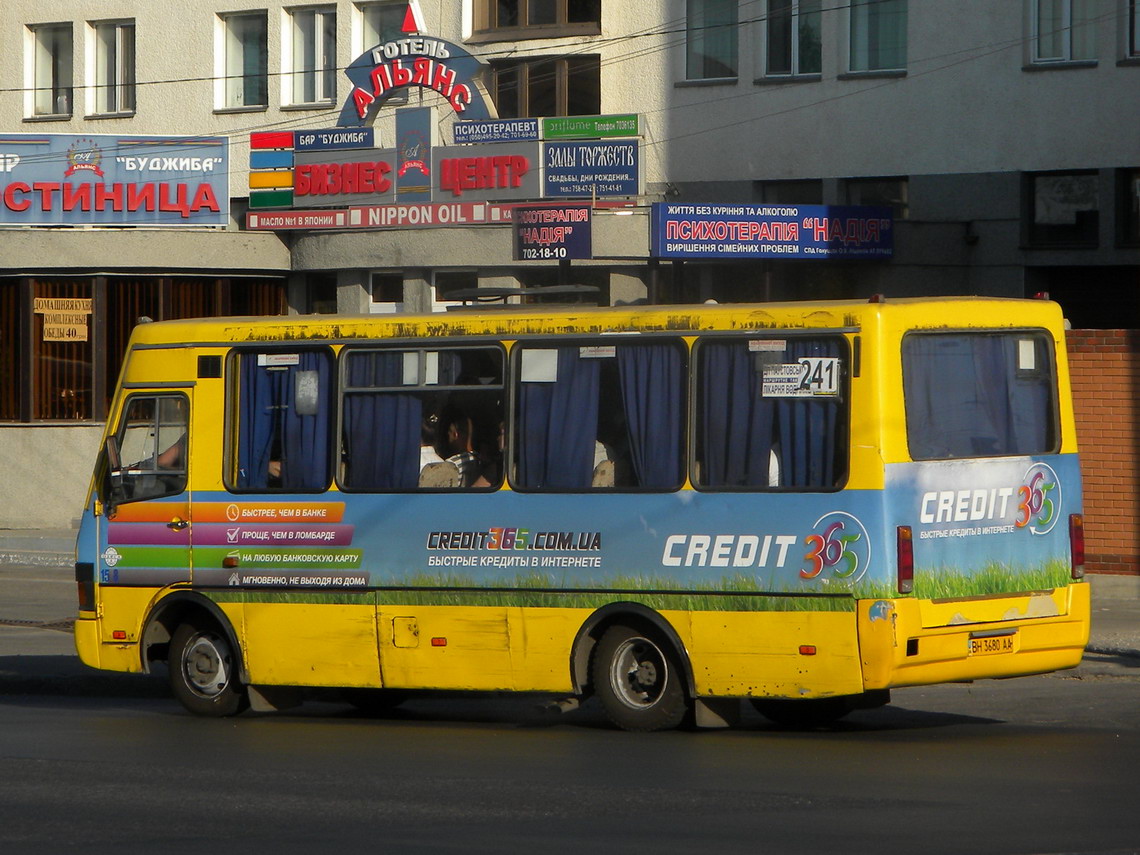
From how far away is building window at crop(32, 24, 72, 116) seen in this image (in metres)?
37.2

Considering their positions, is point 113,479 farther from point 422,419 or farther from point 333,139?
point 333,139

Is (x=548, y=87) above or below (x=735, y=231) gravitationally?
above

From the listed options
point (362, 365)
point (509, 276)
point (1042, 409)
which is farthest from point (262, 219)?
point (1042, 409)

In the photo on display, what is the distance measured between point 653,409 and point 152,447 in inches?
144

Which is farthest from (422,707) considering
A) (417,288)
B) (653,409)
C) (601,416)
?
(417,288)

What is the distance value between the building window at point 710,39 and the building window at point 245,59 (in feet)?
27.8

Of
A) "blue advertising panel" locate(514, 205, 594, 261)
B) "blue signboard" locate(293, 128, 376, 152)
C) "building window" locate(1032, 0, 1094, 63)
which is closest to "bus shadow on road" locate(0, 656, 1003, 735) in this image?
"blue advertising panel" locate(514, 205, 594, 261)

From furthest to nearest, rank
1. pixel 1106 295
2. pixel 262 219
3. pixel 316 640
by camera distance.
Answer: pixel 262 219 < pixel 1106 295 < pixel 316 640

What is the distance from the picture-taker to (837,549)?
10.6 m

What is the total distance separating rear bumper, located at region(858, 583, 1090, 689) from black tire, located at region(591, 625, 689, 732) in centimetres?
130

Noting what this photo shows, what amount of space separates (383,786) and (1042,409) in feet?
15.3

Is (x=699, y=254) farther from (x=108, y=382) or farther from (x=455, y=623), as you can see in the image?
(x=455, y=623)

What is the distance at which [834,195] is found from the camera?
2998cm

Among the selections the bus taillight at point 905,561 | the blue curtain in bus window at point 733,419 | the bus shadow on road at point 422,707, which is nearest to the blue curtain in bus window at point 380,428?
the bus shadow on road at point 422,707
